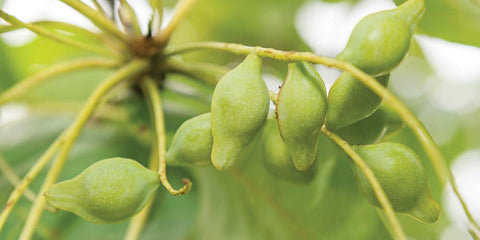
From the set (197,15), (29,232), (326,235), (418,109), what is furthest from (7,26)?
(418,109)

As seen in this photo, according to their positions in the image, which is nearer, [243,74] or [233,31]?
[243,74]

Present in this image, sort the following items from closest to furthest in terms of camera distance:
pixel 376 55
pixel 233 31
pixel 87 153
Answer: pixel 376 55 < pixel 87 153 < pixel 233 31

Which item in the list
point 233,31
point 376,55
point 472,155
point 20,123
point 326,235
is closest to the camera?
point 376,55

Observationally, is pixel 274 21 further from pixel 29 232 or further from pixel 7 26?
pixel 29 232

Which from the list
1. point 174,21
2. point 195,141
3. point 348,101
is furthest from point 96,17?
point 348,101

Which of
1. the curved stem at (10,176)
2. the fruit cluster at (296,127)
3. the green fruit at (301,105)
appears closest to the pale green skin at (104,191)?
the fruit cluster at (296,127)

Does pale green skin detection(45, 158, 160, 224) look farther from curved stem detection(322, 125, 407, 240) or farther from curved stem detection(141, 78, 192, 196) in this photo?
curved stem detection(322, 125, 407, 240)

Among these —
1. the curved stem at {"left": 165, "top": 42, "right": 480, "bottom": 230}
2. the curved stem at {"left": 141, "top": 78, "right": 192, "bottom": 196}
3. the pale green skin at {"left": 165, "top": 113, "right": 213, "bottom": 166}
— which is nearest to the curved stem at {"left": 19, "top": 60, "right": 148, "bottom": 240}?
the curved stem at {"left": 141, "top": 78, "right": 192, "bottom": 196}
